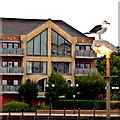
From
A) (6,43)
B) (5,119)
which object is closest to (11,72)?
(6,43)

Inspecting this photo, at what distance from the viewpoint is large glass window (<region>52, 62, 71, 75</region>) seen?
56656mm

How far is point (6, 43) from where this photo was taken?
181 ft

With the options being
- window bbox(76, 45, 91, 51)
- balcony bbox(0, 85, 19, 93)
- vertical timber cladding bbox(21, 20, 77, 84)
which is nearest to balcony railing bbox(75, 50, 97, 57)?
vertical timber cladding bbox(21, 20, 77, 84)

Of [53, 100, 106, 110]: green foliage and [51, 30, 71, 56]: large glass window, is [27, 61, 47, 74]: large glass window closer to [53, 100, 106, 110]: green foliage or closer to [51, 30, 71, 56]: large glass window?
[51, 30, 71, 56]: large glass window

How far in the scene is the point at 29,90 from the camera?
50.8 metres

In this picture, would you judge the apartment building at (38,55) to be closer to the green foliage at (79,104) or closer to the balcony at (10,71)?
the balcony at (10,71)

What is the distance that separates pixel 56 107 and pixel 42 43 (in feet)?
29.3

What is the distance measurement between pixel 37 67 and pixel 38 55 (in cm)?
144

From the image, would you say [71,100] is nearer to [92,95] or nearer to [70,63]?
[92,95]

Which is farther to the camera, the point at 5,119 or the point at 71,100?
the point at 71,100

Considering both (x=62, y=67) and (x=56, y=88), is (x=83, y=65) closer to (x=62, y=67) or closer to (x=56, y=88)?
(x=62, y=67)

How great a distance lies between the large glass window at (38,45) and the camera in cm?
5594

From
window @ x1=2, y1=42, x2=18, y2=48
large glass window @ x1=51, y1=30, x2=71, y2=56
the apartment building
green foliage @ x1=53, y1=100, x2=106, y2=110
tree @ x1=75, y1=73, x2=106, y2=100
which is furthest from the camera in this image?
large glass window @ x1=51, y1=30, x2=71, y2=56

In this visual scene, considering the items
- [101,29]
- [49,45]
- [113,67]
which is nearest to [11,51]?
[49,45]
